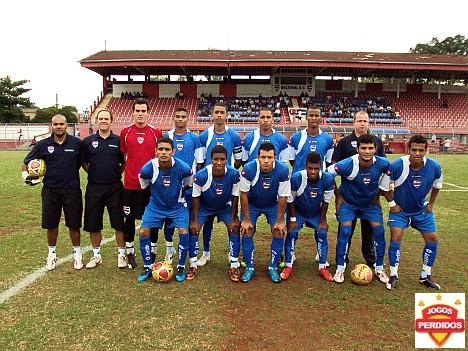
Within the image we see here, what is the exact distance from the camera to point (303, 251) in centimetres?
646

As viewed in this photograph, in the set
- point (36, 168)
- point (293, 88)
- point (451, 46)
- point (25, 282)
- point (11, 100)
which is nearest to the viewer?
point (25, 282)

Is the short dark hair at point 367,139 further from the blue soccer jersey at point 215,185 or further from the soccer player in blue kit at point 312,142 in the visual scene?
the blue soccer jersey at point 215,185

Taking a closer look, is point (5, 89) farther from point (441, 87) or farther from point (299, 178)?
point (299, 178)

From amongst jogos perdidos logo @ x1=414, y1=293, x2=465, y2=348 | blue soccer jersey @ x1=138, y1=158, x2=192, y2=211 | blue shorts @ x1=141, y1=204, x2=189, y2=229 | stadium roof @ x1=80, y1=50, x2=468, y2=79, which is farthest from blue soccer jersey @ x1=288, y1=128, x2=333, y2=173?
stadium roof @ x1=80, y1=50, x2=468, y2=79

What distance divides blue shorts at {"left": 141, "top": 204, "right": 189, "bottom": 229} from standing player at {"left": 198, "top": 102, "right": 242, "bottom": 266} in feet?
1.78

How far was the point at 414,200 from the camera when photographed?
5.01 m

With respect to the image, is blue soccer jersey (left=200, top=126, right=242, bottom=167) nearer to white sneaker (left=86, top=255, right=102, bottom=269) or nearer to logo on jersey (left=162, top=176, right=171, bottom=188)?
logo on jersey (left=162, top=176, right=171, bottom=188)

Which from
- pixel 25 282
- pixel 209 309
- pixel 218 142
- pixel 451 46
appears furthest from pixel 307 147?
pixel 451 46

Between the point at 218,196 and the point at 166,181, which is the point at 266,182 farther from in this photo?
the point at 166,181

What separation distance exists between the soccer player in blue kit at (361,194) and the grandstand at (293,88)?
98.2 feet

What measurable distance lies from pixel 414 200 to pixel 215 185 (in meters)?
2.37

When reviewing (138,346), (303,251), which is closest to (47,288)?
(138,346)

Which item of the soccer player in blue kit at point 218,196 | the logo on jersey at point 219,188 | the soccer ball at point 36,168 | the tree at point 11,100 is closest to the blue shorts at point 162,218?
the soccer player in blue kit at point 218,196

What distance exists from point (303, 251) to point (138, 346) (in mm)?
3506
